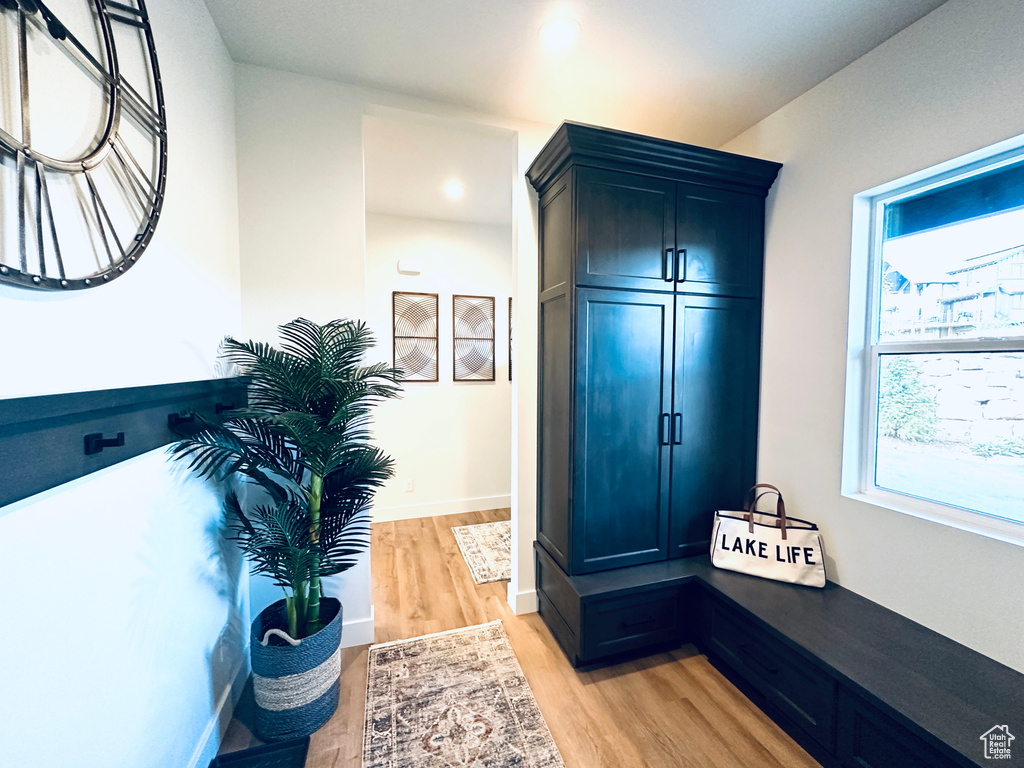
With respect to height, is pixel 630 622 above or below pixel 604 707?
above

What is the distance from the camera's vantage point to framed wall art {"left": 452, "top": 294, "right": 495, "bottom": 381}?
3.71 metres

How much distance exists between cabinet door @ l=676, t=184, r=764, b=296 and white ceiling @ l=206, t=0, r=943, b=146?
494 millimetres

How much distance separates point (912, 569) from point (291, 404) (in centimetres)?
251

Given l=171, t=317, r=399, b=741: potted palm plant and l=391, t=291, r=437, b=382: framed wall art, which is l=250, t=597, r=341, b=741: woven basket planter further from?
l=391, t=291, r=437, b=382: framed wall art

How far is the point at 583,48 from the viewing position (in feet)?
5.43

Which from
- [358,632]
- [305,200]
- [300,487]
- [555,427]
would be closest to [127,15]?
[305,200]

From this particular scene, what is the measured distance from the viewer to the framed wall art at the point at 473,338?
3.71m

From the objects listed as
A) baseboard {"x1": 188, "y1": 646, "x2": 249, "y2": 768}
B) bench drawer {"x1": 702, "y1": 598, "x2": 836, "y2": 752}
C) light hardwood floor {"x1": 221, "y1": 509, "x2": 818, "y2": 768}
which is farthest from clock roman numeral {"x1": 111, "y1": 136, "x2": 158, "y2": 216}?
bench drawer {"x1": 702, "y1": 598, "x2": 836, "y2": 752}

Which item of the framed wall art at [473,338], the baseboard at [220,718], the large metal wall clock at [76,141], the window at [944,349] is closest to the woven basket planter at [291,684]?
the baseboard at [220,718]

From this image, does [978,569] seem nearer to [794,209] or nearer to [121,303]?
[794,209]

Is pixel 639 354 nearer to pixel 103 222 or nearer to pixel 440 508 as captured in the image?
pixel 103 222

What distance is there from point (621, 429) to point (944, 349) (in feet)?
4.14

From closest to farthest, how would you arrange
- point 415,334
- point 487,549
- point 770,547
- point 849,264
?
point 849,264, point 770,547, point 487,549, point 415,334

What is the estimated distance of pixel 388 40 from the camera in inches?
64.6
